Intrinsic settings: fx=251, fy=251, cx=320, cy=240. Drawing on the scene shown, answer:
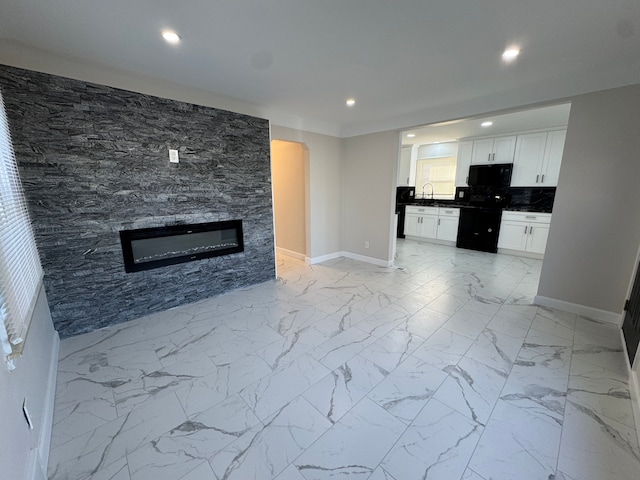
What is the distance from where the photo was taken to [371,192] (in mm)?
4441

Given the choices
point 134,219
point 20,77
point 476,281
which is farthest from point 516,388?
point 20,77

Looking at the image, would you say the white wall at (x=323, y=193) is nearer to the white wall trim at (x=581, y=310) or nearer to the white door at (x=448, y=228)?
the white door at (x=448, y=228)

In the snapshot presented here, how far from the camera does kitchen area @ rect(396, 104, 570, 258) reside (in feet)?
15.2

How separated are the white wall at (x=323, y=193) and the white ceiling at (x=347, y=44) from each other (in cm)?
134

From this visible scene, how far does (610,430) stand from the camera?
4.74 feet

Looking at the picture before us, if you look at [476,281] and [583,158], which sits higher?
[583,158]

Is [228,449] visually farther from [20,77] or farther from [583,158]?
[583,158]

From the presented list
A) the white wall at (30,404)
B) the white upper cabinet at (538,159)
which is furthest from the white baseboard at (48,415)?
the white upper cabinet at (538,159)

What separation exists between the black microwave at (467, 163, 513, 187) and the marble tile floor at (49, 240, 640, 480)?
3284 millimetres

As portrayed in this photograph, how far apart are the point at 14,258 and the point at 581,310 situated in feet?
15.7

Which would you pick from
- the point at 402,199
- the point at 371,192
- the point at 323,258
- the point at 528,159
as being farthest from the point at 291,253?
the point at 528,159

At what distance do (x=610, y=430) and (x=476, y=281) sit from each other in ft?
7.94

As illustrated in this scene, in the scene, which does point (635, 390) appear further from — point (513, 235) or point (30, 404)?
point (513, 235)

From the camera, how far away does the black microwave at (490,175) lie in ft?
16.8
